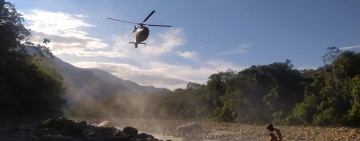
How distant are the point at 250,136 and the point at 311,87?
10.6 m

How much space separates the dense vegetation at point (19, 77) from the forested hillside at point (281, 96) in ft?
74.1

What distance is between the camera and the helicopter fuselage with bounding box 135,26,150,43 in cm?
1673

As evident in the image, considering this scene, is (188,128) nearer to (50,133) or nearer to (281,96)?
(281,96)

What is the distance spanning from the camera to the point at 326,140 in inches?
1062

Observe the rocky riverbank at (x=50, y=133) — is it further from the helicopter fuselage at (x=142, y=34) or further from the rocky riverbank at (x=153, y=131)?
the helicopter fuselage at (x=142, y=34)

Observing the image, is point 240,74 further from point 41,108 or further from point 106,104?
point 106,104

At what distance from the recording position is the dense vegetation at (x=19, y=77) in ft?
77.8

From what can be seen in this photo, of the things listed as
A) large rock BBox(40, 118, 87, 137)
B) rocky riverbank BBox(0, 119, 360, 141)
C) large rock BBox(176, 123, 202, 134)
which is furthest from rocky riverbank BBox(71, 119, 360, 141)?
large rock BBox(40, 118, 87, 137)

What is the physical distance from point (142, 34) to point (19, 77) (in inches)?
455

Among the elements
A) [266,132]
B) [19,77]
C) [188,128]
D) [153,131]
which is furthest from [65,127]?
[153,131]

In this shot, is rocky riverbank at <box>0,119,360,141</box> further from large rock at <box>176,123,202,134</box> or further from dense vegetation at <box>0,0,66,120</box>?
dense vegetation at <box>0,0,66,120</box>

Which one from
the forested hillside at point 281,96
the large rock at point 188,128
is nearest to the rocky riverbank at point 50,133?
the large rock at point 188,128

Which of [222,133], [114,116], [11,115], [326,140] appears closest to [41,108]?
[11,115]

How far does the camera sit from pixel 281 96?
130 ft
